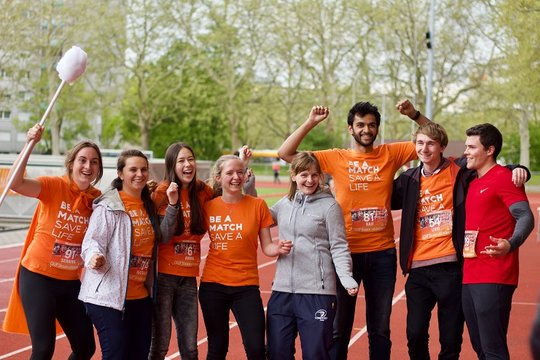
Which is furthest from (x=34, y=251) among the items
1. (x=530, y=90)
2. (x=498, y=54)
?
(x=498, y=54)

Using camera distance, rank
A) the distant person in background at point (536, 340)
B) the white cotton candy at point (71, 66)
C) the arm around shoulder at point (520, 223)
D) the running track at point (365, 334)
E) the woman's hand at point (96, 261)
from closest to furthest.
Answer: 1. the distant person in background at point (536, 340)
2. the woman's hand at point (96, 261)
3. the arm around shoulder at point (520, 223)
4. the white cotton candy at point (71, 66)
5. the running track at point (365, 334)

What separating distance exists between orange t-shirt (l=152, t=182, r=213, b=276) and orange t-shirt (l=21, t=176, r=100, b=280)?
1.73 ft

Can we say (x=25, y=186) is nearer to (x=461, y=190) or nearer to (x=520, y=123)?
(x=461, y=190)

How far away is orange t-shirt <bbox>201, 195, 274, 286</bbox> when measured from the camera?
5914 mm

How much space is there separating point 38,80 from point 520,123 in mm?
29341

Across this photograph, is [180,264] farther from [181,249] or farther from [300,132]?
[300,132]

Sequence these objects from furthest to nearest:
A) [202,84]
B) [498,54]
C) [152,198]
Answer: [202,84], [498,54], [152,198]

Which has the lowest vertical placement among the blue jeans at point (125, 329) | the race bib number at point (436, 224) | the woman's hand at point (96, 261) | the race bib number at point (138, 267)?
the blue jeans at point (125, 329)

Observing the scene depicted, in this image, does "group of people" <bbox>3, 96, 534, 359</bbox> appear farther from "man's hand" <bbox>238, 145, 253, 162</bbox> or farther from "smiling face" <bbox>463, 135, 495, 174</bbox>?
"man's hand" <bbox>238, 145, 253, 162</bbox>

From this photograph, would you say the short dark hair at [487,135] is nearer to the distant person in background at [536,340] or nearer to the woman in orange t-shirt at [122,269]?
the woman in orange t-shirt at [122,269]

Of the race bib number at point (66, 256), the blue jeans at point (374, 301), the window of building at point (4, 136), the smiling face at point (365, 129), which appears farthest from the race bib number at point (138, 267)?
the window of building at point (4, 136)

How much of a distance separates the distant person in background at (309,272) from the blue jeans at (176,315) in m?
0.54

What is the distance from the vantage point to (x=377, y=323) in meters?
6.27

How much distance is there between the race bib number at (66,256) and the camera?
18.9 ft
